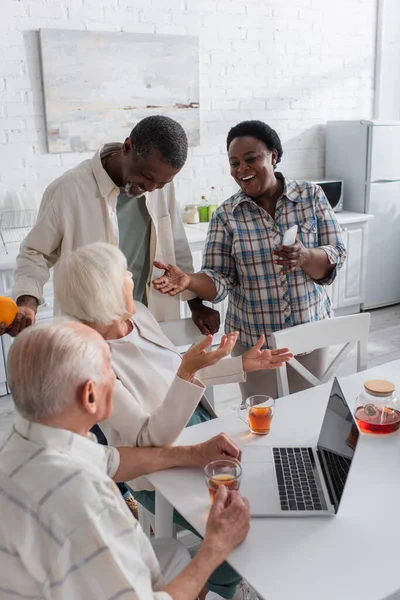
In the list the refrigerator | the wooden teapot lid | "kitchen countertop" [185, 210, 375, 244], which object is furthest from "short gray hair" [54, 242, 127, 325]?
the refrigerator

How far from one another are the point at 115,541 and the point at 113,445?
0.63 meters

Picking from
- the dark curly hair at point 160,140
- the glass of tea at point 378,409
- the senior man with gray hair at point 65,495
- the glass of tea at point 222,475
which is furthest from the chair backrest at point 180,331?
the senior man with gray hair at point 65,495

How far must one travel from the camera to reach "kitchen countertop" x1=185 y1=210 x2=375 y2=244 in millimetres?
3872

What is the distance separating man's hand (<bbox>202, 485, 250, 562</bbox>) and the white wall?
4.72 m

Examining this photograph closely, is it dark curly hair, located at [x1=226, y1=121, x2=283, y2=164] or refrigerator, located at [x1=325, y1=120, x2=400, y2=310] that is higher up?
dark curly hair, located at [x1=226, y1=121, x2=283, y2=164]

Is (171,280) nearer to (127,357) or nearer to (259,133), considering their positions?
(127,357)

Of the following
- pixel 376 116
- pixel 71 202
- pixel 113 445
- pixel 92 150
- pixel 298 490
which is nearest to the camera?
pixel 298 490

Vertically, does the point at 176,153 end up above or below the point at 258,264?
above

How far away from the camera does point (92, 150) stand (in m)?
3.91

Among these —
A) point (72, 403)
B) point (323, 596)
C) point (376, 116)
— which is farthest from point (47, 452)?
point (376, 116)

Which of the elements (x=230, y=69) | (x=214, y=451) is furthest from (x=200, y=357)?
(x=230, y=69)

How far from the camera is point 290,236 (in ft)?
6.63

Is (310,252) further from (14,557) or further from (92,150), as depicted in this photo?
(92,150)

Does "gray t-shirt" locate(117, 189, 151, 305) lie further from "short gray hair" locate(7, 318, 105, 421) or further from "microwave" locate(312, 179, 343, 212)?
"microwave" locate(312, 179, 343, 212)
